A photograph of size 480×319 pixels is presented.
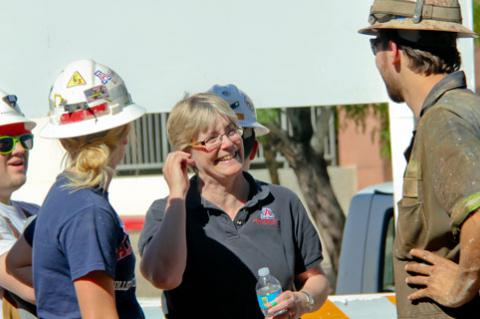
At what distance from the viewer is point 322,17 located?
5000mm

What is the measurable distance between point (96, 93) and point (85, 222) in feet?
1.77

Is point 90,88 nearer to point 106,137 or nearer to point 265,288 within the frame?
point 106,137

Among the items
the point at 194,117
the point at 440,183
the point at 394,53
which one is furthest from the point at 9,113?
the point at 440,183

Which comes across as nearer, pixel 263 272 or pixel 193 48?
pixel 263 272

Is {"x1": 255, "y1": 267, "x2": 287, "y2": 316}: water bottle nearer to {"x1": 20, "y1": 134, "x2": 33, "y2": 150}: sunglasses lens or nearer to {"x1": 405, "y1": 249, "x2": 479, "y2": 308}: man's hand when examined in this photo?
{"x1": 405, "y1": 249, "x2": 479, "y2": 308}: man's hand

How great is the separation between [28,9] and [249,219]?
6.33 ft

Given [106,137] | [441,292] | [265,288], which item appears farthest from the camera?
[265,288]

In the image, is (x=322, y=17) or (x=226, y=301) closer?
(x=226, y=301)

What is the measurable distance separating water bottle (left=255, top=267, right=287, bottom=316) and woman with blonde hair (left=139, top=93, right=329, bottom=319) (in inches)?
2.3

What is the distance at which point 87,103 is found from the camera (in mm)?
3262

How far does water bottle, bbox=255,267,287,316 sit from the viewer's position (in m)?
3.44

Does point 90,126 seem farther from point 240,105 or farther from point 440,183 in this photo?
point 240,105

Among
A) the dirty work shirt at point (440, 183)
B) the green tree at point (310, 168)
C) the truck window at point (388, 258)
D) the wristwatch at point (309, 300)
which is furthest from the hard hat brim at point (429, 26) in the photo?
the green tree at point (310, 168)

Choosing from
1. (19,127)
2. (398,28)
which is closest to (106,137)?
(398,28)
